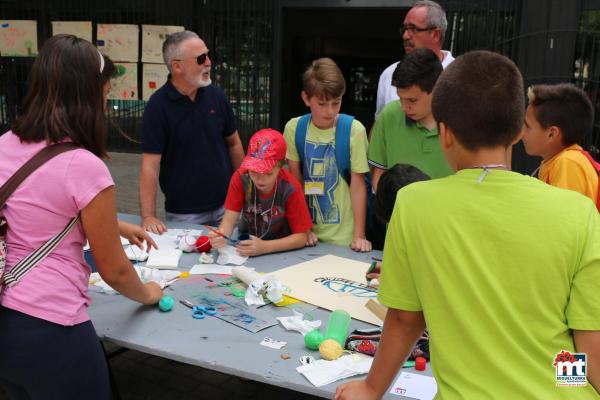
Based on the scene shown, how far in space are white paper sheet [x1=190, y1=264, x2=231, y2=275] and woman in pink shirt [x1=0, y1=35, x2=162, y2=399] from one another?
0.79 meters

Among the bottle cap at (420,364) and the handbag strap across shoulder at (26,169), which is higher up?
the handbag strap across shoulder at (26,169)

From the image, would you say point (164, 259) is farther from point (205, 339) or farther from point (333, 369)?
point (333, 369)

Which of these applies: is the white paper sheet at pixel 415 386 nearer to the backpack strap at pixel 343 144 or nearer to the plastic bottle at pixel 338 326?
the plastic bottle at pixel 338 326

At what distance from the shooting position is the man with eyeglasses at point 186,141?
299 centimetres

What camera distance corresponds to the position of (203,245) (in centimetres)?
260

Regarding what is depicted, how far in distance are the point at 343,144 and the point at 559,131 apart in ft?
3.68

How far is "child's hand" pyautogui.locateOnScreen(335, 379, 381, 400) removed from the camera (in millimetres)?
1267

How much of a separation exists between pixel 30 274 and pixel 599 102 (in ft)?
19.7

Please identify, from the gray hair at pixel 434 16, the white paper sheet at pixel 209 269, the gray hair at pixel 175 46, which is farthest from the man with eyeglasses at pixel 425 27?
the white paper sheet at pixel 209 269

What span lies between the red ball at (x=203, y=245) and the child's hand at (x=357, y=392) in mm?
1416

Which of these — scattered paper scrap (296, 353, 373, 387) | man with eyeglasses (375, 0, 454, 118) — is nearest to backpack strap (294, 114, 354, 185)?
man with eyeglasses (375, 0, 454, 118)

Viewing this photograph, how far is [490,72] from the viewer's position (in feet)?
3.60

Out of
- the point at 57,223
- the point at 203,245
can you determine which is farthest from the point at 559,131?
the point at 57,223

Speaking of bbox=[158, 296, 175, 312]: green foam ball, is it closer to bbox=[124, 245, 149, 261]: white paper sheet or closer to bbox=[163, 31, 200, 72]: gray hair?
bbox=[124, 245, 149, 261]: white paper sheet
